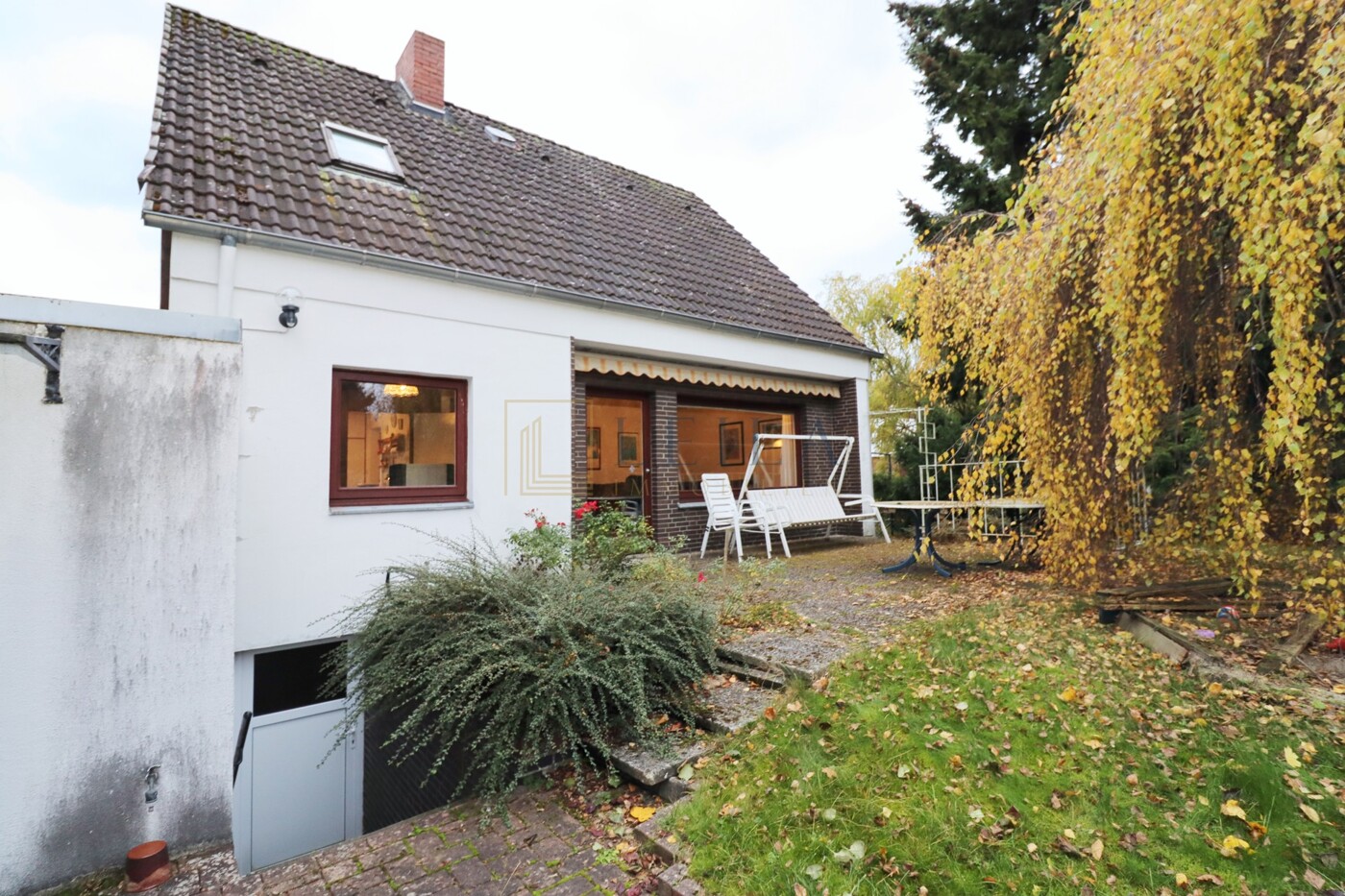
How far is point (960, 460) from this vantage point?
506 inches

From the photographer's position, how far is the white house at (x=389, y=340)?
18.5 ft

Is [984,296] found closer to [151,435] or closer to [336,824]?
[151,435]

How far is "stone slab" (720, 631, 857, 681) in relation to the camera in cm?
434

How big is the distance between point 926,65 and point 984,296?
310 inches

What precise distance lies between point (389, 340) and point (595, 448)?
12.9ft

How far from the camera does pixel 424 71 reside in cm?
1046

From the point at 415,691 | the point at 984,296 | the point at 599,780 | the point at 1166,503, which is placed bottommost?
the point at 599,780

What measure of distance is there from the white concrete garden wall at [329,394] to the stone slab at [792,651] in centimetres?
333

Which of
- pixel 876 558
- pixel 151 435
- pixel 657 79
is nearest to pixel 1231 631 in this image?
pixel 876 558

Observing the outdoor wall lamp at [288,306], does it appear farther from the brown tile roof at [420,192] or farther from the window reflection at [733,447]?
the window reflection at [733,447]

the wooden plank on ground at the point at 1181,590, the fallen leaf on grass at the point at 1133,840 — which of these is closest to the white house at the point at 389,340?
the fallen leaf on grass at the point at 1133,840

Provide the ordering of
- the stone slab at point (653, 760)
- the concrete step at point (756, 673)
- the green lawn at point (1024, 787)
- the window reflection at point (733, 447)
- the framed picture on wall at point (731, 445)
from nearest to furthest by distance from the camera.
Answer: the green lawn at point (1024, 787)
the stone slab at point (653, 760)
the concrete step at point (756, 673)
the window reflection at point (733, 447)
the framed picture on wall at point (731, 445)

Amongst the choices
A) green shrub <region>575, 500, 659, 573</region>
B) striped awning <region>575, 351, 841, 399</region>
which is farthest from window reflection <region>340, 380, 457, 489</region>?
striped awning <region>575, 351, 841, 399</region>

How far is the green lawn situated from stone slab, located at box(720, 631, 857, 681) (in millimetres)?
208
